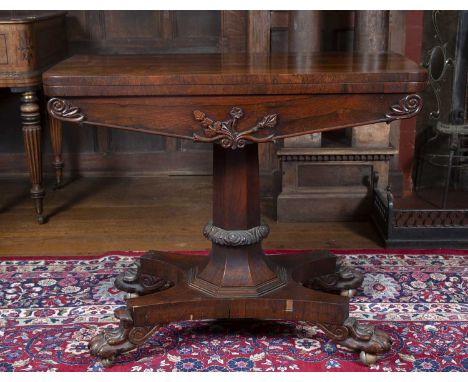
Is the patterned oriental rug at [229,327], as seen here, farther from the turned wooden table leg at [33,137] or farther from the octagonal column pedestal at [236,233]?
the turned wooden table leg at [33,137]

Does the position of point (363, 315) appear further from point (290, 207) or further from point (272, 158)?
point (272, 158)

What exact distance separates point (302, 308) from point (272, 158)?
1893 millimetres

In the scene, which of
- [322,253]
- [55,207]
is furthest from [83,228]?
[322,253]

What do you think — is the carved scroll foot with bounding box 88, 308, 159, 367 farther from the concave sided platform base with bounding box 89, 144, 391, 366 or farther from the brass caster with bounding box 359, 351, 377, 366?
the brass caster with bounding box 359, 351, 377, 366

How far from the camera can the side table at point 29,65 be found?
323cm

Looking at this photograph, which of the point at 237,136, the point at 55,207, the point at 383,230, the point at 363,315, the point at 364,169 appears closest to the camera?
the point at 237,136

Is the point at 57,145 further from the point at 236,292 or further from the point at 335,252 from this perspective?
the point at 236,292

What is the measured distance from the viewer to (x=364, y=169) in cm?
357

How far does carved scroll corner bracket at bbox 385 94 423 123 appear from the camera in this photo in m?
2.18

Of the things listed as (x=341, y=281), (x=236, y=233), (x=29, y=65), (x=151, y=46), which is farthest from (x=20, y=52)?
(x=341, y=281)

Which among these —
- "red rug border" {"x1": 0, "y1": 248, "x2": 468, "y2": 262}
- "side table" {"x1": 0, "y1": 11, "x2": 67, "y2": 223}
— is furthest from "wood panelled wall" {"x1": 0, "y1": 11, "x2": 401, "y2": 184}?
"red rug border" {"x1": 0, "y1": 248, "x2": 468, "y2": 262}

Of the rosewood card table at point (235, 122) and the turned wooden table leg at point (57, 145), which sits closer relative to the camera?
the rosewood card table at point (235, 122)

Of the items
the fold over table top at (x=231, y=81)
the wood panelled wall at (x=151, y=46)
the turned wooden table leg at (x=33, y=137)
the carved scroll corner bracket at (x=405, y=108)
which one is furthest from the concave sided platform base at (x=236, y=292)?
the wood panelled wall at (x=151, y=46)

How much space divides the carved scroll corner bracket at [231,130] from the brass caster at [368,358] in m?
0.72
